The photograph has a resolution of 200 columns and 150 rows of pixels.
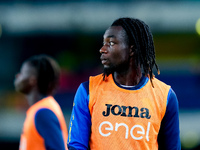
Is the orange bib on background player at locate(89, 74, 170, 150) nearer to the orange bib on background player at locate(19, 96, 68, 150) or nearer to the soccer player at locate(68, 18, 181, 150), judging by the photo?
the soccer player at locate(68, 18, 181, 150)

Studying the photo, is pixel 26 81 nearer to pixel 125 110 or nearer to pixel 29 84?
pixel 29 84

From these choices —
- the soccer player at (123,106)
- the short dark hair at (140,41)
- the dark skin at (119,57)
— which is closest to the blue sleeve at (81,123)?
the soccer player at (123,106)

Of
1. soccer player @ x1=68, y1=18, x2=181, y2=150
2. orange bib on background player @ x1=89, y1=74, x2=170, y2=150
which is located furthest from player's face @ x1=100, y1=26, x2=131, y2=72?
orange bib on background player @ x1=89, y1=74, x2=170, y2=150

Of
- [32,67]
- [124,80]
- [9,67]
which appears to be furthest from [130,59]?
[9,67]

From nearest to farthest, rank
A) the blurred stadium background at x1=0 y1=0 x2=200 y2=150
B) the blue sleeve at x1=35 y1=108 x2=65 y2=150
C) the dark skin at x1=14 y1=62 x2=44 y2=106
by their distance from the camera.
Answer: the blue sleeve at x1=35 y1=108 x2=65 y2=150 → the dark skin at x1=14 y1=62 x2=44 y2=106 → the blurred stadium background at x1=0 y1=0 x2=200 y2=150

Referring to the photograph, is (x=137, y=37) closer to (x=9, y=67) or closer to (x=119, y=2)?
(x=119, y=2)

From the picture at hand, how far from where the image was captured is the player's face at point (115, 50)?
239 cm

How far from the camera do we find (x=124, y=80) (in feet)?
8.12

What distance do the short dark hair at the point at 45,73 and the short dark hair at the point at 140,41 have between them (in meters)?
1.59

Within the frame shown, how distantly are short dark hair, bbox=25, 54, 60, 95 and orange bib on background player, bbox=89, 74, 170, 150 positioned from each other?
1.51 m

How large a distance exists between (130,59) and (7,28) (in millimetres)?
10064

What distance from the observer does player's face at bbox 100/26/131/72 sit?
239cm

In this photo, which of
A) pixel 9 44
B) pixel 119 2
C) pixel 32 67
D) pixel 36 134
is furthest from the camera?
pixel 9 44

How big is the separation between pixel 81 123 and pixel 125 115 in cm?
29
